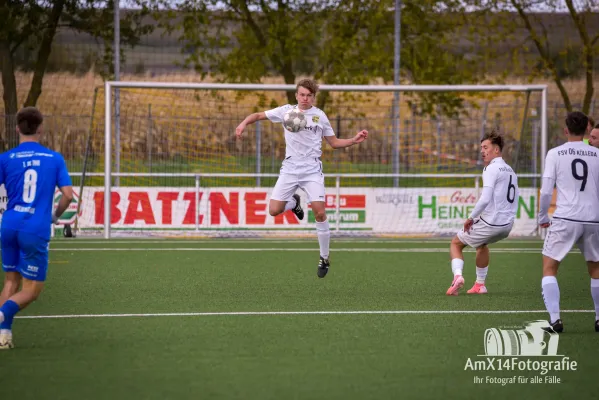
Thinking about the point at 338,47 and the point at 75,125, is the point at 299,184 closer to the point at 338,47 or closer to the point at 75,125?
the point at 75,125

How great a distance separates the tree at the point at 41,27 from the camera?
2306cm

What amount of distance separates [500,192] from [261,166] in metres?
10.7

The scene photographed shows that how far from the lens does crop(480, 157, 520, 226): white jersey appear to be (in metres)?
9.80

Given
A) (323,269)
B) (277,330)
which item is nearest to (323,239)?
(323,269)

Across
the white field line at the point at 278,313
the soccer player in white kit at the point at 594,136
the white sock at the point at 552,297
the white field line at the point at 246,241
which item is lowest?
the white field line at the point at 246,241

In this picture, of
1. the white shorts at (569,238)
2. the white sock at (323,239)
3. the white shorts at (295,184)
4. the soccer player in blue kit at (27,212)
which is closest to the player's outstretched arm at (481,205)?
the white shorts at (569,238)

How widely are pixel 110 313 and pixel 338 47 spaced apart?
1680 centimetres

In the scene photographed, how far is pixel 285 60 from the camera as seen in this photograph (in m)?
24.6

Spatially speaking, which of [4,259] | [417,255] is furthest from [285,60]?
[4,259]

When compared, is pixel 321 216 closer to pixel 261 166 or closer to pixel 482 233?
pixel 482 233

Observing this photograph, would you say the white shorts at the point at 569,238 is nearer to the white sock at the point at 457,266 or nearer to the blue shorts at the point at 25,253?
the white sock at the point at 457,266

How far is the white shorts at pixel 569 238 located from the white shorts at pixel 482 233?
88.6 inches

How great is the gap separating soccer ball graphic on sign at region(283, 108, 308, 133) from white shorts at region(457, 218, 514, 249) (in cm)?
232

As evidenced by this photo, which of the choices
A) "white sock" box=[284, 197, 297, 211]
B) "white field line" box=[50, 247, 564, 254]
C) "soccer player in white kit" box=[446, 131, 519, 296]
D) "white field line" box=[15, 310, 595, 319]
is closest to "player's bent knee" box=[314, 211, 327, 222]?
"white sock" box=[284, 197, 297, 211]
